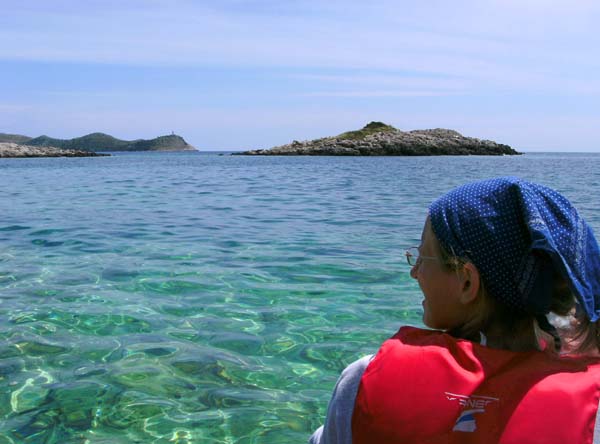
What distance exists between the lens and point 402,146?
301 ft

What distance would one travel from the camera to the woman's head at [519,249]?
58.9 inches

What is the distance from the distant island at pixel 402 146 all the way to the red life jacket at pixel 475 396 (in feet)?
295

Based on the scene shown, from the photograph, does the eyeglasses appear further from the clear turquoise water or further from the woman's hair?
the clear turquoise water

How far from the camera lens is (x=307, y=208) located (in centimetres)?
1630

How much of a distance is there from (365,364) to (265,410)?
2.98 meters

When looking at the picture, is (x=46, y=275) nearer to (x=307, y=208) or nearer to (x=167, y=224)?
(x=167, y=224)

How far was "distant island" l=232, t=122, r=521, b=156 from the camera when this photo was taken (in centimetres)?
9138

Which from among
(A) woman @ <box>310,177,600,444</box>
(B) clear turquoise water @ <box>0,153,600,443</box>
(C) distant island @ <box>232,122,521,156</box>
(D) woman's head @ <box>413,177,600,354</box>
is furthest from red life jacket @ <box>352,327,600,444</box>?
(C) distant island @ <box>232,122,521,156</box>

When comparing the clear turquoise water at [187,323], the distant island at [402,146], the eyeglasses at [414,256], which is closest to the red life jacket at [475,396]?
the eyeglasses at [414,256]

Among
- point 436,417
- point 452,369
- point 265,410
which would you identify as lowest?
point 265,410

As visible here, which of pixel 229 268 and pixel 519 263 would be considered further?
pixel 229 268

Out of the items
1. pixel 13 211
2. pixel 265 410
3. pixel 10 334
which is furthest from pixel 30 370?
pixel 13 211

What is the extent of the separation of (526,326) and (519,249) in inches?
8.3

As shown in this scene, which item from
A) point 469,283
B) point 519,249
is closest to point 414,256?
point 469,283
